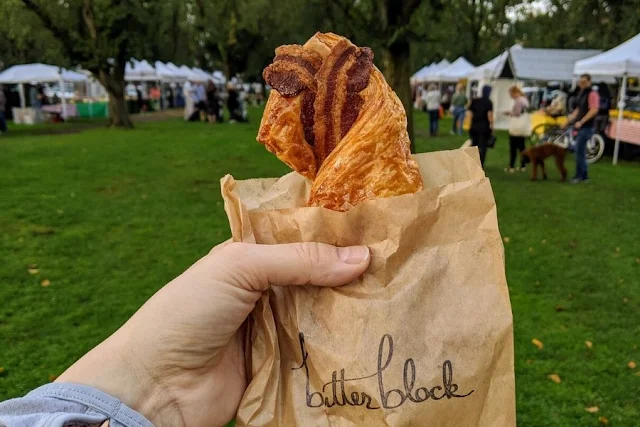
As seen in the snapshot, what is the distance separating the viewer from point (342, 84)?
5.76 feet

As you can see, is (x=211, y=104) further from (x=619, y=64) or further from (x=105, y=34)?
(x=619, y=64)

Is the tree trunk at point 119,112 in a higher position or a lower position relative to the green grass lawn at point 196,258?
higher

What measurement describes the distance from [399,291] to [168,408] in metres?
0.79

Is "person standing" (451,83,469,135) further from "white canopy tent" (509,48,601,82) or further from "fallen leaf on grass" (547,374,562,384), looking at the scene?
"fallen leaf on grass" (547,374,562,384)

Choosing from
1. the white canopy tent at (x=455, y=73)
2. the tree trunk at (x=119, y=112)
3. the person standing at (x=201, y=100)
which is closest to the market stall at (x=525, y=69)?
the white canopy tent at (x=455, y=73)

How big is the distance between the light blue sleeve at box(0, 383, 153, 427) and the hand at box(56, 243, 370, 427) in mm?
47

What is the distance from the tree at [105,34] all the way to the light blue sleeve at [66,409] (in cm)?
2217

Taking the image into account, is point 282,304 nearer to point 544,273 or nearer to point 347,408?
point 347,408

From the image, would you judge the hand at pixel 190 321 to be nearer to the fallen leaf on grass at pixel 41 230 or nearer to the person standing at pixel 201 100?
the fallen leaf on grass at pixel 41 230

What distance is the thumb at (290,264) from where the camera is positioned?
1591 millimetres

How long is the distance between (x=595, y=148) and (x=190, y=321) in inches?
657

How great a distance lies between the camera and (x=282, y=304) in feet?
5.66

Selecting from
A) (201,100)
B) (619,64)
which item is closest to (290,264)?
(619,64)

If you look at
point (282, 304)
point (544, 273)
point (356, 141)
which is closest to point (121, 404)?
point (282, 304)
